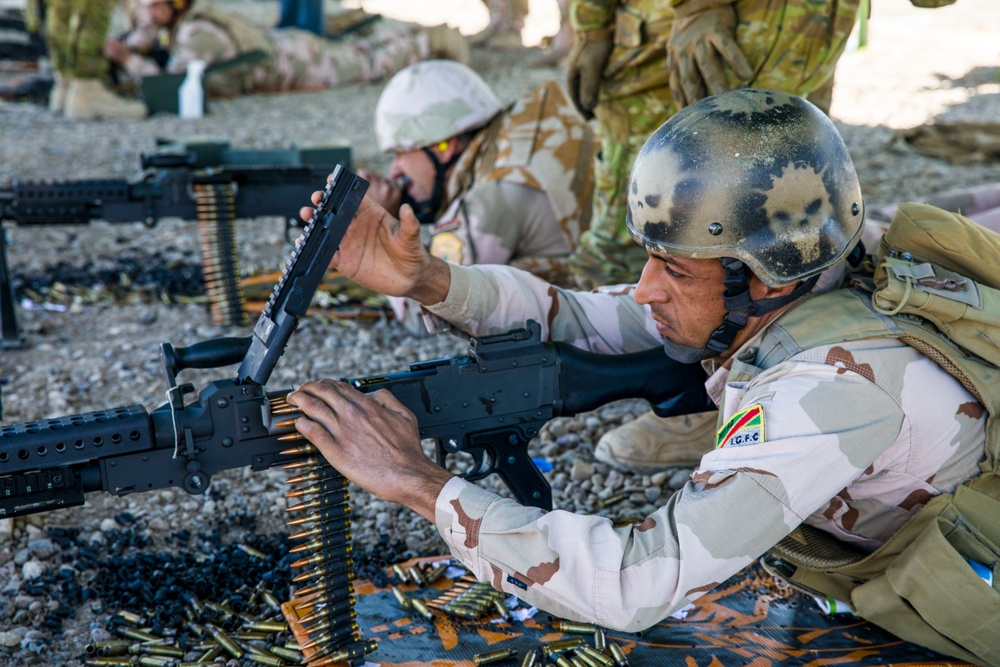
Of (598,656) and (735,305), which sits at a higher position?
(735,305)

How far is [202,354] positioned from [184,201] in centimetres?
327

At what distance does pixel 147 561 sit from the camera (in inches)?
145

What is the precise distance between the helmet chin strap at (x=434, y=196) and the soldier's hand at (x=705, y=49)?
5.26 feet

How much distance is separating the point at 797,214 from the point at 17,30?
60.4 ft

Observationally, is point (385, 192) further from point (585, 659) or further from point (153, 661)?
point (585, 659)

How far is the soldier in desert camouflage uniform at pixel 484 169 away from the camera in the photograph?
5270 millimetres

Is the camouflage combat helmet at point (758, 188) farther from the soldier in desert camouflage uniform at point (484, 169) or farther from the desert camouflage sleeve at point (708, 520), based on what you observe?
the soldier in desert camouflage uniform at point (484, 169)

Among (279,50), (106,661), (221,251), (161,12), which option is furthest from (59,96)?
(106,661)

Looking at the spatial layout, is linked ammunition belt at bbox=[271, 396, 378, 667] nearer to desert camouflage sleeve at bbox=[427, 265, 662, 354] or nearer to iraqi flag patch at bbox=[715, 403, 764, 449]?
desert camouflage sleeve at bbox=[427, 265, 662, 354]

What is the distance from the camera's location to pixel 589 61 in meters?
5.34

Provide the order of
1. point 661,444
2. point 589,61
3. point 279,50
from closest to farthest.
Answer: point 661,444, point 589,61, point 279,50

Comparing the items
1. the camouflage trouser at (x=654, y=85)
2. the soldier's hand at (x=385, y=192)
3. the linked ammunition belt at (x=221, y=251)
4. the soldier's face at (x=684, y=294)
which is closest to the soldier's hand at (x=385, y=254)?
the soldier's face at (x=684, y=294)

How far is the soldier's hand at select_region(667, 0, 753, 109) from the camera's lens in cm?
439

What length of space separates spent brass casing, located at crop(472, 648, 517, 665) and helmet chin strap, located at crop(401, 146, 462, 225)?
3136 millimetres
